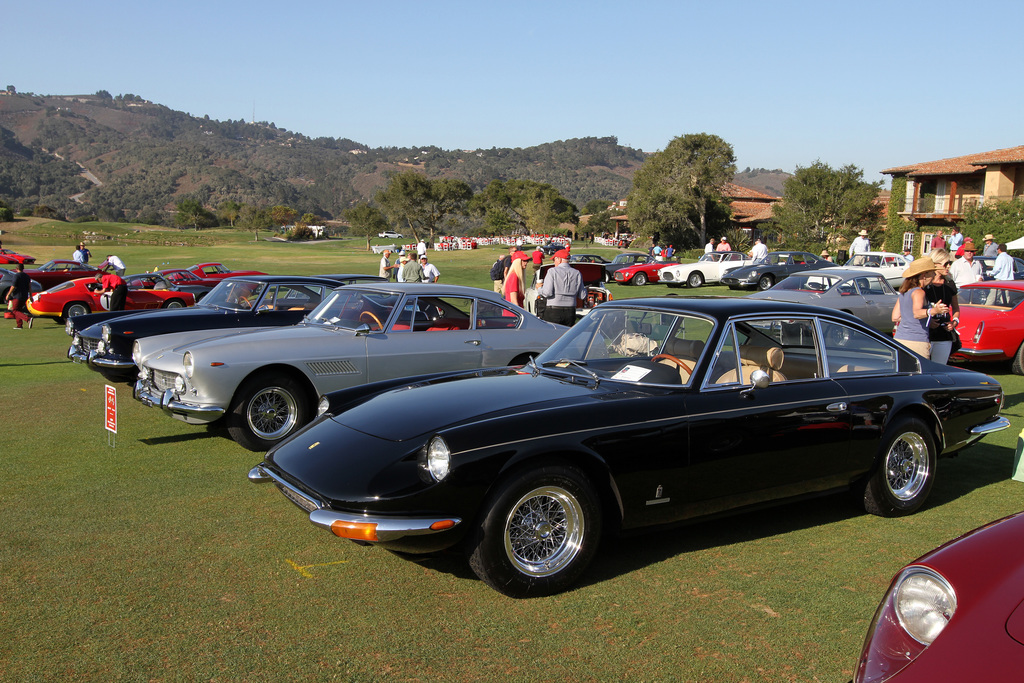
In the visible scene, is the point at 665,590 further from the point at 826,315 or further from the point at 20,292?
the point at 20,292

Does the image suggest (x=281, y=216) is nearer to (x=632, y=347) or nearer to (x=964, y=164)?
(x=964, y=164)

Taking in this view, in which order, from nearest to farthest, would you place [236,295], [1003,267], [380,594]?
1. [380,594]
2. [236,295]
3. [1003,267]

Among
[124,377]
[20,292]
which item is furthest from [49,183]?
[124,377]

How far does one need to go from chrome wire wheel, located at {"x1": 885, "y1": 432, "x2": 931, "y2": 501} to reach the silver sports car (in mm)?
11421

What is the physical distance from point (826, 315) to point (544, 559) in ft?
8.69

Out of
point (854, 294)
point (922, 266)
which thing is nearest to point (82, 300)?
point (854, 294)

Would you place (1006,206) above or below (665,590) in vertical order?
above

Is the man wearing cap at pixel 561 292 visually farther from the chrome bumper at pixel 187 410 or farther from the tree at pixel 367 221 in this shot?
the tree at pixel 367 221

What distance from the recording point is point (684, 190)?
2601 inches

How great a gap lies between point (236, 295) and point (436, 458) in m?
8.15

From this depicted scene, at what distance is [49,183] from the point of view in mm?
196250

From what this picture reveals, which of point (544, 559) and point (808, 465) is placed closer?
point (544, 559)

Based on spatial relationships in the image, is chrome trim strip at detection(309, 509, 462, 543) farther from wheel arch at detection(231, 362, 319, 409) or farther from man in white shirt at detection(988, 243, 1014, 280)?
man in white shirt at detection(988, 243, 1014, 280)

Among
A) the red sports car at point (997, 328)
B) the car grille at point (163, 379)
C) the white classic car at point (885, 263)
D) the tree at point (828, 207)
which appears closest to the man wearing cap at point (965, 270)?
the red sports car at point (997, 328)
